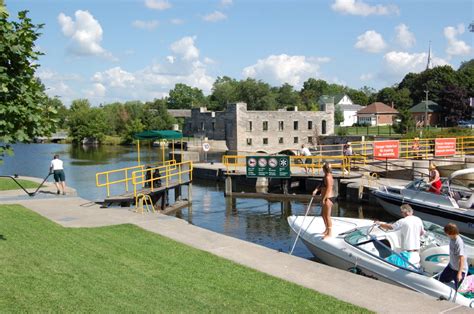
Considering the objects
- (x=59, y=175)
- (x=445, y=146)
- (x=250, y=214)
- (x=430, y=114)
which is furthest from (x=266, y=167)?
(x=430, y=114)

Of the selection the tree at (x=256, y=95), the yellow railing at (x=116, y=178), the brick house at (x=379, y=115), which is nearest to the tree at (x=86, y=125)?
the tree at (x=256, y=95)

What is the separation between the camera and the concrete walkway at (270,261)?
7.94m

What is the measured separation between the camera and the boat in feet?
55.0

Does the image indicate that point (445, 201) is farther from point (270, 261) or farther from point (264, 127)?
point (264, 127)

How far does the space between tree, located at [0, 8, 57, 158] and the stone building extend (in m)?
59.1

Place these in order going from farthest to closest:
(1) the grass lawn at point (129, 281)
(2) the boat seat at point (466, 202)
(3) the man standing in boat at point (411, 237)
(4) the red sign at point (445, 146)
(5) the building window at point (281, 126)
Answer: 1. (5) the building window at point (281, 126)
2. (4) the red sign at point (445, 146)
3. (2) the boat seat at point (466, 202)
4. (3) the man standing in boat at point (411, 237)
5. (1) the grass lawn at point (129, 281)

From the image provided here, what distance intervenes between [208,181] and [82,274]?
2691cm

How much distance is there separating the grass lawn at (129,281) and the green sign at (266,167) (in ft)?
50.4

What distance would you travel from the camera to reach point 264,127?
231 feet

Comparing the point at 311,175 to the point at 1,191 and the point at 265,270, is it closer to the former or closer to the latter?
the point at 1,191

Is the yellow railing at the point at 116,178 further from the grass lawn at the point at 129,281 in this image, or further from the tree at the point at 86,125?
the tree at the point at 86,125

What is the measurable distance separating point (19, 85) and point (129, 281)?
4069mm

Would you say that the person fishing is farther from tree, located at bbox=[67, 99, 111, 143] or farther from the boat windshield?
tree, located at bbox=[67, 99, 111, 143]

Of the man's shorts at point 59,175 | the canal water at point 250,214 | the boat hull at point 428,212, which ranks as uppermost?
the man's shorts at point 59,175
